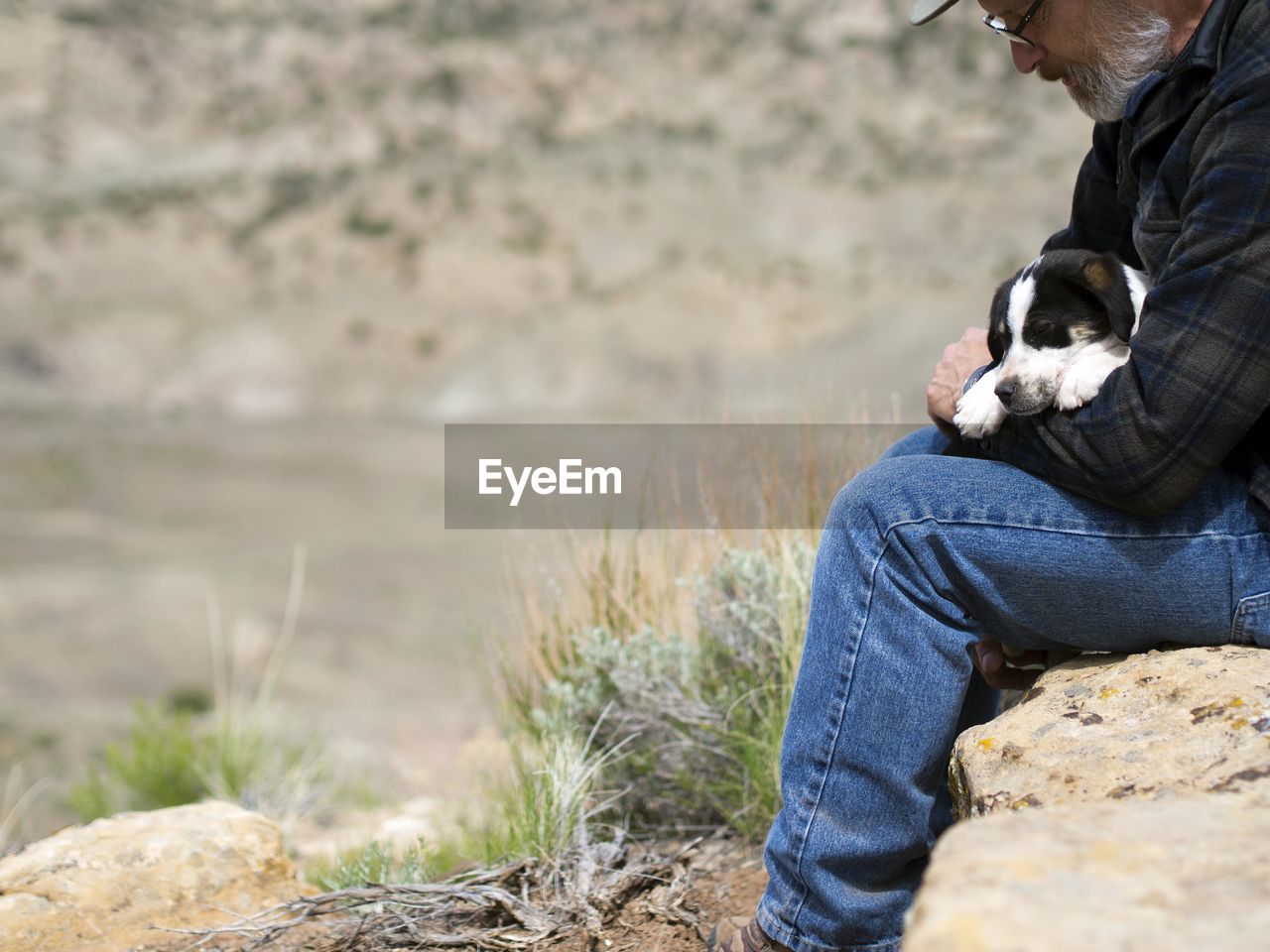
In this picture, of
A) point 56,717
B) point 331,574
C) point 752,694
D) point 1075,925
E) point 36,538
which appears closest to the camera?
point 1075,925

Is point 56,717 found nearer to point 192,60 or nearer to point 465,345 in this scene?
point 465,345

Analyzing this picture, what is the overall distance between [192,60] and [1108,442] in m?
41.1

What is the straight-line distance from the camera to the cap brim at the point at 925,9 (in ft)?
8.61

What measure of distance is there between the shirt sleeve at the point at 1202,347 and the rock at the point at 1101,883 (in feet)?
1.88

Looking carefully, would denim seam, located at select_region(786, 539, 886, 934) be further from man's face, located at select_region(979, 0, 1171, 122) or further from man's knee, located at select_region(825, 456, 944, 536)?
man's face, located at select_region(979, 0, 1171, 122)

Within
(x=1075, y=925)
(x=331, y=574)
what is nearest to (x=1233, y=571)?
(x=1075, y=925)

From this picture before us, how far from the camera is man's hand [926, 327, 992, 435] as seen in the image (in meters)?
2.41

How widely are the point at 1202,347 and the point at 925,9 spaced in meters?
1.13

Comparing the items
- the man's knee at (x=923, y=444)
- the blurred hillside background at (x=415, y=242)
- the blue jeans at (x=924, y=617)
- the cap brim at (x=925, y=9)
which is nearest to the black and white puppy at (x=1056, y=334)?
the blue jeans at (x=924, y=617)

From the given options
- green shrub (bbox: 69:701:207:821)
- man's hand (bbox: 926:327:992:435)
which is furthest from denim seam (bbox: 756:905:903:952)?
green shrub (bbox: 69:701:207:821)

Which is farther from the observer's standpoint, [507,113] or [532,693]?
[507,113]

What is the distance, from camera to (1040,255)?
7.95 feet

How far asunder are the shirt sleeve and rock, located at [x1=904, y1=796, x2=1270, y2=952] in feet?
1.88

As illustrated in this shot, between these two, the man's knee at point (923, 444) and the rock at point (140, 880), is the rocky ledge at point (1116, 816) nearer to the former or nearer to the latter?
the man's knee at point (923, 444)
